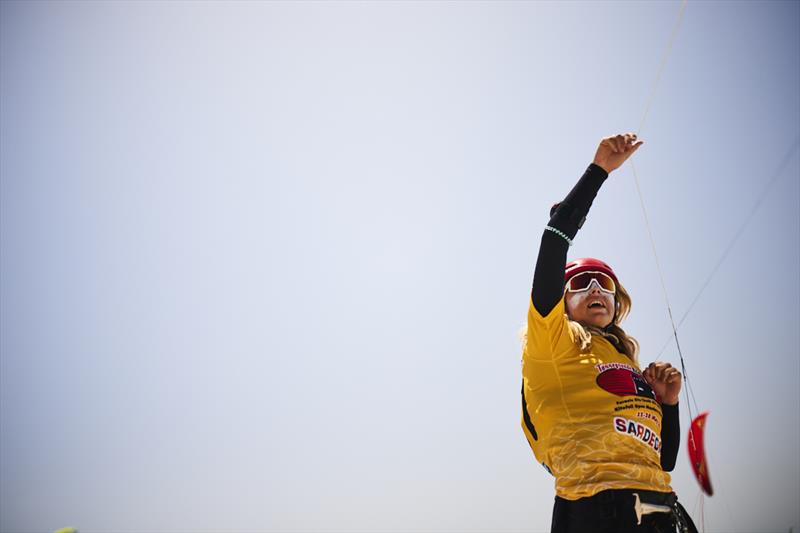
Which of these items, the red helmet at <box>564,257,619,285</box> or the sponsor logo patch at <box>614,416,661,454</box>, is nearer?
the sponsor logo patch at <box>614,416,661,454</box>

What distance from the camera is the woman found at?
2.21 metres

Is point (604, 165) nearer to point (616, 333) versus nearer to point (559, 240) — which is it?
point (559, 240)

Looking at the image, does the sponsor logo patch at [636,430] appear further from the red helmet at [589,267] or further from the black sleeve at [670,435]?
the red helmet at [589,267]

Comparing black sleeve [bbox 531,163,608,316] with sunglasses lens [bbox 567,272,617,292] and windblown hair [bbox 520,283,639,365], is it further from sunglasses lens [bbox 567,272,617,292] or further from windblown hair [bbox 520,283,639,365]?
sunglasses lens [bbox 567,272,617,292]

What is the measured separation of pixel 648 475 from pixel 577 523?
1.46 feet

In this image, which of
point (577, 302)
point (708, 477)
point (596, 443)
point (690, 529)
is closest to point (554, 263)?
point (577, 302)

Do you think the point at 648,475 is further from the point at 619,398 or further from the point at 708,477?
the point at 708,477

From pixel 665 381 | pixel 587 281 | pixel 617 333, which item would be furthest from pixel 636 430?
pixel 587 281

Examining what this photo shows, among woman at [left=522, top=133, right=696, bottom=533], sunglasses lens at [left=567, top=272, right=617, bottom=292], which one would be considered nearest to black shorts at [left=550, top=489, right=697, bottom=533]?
woman at [left=522, top=133, right=696, bottom=533]

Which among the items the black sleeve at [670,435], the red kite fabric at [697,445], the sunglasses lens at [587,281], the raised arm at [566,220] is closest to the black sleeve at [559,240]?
the raised arm at [566,220]

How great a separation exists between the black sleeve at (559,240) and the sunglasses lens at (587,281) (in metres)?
0.65

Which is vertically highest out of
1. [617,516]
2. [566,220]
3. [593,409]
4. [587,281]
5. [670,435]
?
[566,220]

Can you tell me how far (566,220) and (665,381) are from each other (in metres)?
1.20

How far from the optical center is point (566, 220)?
2.54 meters
